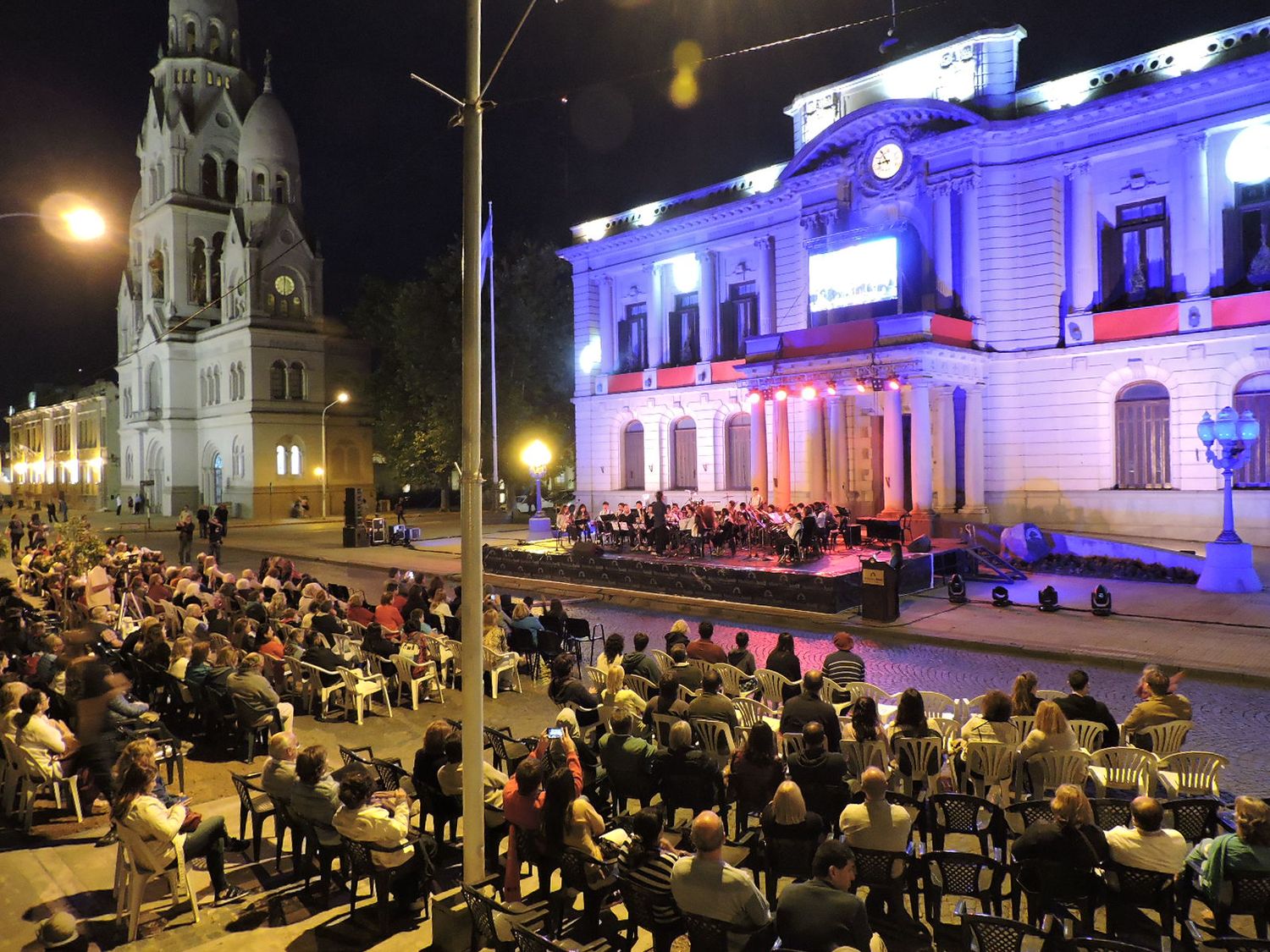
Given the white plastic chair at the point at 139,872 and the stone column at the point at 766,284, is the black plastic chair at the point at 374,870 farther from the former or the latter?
the stone column at the point at 766,284

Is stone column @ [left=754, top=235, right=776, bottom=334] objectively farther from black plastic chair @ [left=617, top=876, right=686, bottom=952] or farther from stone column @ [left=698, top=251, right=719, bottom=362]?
black plastic chair @ [left=617, top=876, right=686, bottom=952]

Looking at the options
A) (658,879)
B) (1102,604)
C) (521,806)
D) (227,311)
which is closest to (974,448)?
(1102,604)

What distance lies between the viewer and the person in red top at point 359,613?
44.0 feet

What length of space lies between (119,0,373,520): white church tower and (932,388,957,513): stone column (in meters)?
39.3

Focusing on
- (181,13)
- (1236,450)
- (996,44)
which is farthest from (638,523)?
(181,13)

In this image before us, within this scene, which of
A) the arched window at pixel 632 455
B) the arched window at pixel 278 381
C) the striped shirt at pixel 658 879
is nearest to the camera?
the striped shirt at pixel 658 879

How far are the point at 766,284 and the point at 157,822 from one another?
31.5 m

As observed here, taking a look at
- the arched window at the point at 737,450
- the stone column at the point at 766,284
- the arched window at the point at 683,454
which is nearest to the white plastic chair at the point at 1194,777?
the stone column at the point at 766,284

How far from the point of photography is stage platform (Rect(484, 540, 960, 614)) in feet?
57.3

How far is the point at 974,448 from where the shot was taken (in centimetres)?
2705

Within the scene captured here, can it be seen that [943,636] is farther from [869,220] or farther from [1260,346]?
[869,220]

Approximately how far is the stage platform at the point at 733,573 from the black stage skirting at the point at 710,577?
2cm

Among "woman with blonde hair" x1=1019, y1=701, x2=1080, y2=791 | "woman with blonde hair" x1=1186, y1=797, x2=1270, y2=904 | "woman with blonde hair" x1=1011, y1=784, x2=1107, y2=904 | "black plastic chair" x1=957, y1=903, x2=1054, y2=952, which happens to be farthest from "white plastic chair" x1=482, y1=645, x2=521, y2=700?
"woman with blonde hair" x1=1186, y1=797, x2=1270, y2=904

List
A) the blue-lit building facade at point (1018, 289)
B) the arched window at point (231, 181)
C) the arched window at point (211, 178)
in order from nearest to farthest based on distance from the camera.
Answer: the blue-lit building facade at point (1018, 289) < the arched window at point (211, 178) < the arched window at point (231, 181)
